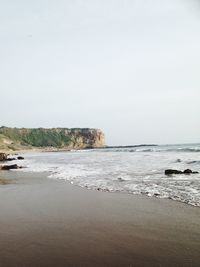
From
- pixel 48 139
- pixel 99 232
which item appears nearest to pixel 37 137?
pixel 48 139

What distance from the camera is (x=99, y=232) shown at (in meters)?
7.09

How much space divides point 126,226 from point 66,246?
1918 mm

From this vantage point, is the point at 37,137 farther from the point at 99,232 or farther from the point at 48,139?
the point at 99,232

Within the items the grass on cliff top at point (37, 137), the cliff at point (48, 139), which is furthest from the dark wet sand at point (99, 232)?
the cliff at point (48, 139)

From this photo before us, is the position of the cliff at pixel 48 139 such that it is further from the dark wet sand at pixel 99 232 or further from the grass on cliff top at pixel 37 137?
the dark wet sand at pixel 99 232

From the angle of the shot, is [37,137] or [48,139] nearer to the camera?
[37,137]

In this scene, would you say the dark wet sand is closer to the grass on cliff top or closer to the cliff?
the grass on cliff top

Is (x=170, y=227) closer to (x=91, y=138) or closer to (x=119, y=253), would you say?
(x=119, y=253)

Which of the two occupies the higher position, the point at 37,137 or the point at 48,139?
the point at 37,137

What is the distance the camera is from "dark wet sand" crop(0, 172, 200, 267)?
5.46m

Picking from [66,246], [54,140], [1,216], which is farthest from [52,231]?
[54,140]

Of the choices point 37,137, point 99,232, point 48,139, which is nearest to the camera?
point 99,232

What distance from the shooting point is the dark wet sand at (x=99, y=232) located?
215 inches

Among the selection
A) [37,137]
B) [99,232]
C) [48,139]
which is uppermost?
[37,137]
